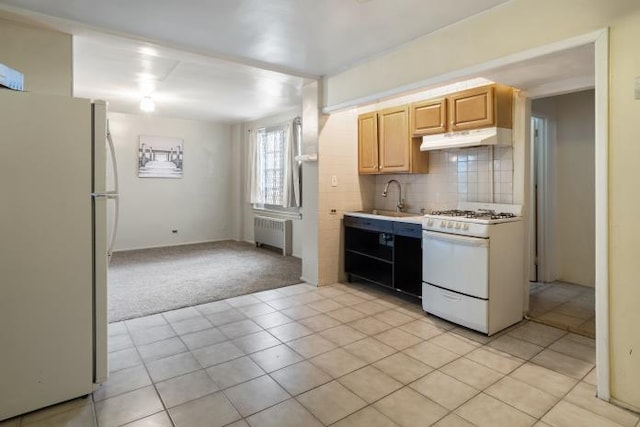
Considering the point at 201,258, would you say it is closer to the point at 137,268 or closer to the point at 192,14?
the point at 137,268

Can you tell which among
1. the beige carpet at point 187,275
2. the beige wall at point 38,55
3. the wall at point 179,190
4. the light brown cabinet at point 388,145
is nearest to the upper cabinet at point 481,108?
the light brown cabinet at point 388,145

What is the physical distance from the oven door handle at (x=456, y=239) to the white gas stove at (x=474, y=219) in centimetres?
3

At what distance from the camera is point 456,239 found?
3076mm

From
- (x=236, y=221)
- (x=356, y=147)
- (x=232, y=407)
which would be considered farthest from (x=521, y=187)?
(x=236, y=221)

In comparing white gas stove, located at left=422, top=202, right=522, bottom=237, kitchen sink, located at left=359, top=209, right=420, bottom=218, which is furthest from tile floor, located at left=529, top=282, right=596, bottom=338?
kitchen sink, located at left=359, top=209, right=420, bottom=218

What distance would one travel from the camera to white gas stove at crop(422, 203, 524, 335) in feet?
9.53

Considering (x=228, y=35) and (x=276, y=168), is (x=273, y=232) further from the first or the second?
(x=228, y=35)

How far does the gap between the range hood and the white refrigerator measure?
2865 mm

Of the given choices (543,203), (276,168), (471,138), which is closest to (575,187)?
(543,203)

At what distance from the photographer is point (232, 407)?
6.66 feet

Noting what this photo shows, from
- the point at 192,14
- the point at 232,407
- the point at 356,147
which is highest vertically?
the point at 192,14

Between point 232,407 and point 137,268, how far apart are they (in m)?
3.98

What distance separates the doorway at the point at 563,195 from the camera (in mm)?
4266

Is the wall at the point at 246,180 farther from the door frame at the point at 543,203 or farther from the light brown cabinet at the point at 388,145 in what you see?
the door frame at the point at 543,203
